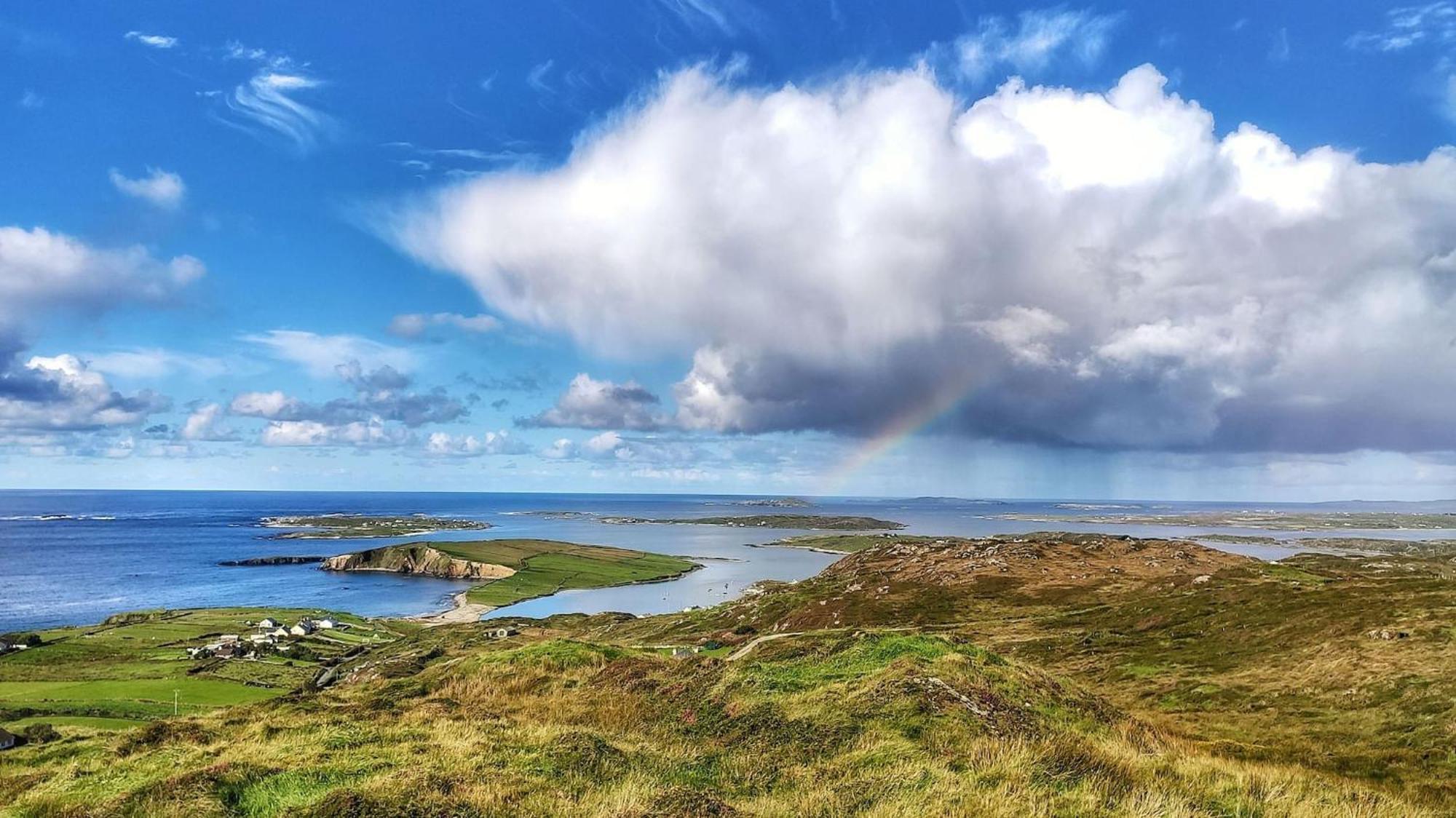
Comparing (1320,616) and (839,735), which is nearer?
(839,735)

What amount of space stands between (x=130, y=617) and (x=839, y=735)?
140m

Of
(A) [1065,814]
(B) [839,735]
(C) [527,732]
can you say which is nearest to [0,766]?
(C) [527,732]

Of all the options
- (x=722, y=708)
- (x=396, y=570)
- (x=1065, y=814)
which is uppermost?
(x=1065, y=814)

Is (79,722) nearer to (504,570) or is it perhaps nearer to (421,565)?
(504,570)

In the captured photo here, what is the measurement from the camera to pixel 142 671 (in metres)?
74.7

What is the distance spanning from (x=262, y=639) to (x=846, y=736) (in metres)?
99.8

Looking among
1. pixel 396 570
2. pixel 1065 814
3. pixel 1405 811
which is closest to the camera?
pixel 1065 814

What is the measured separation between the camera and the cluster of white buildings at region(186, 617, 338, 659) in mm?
84250

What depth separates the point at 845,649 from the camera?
948 inches

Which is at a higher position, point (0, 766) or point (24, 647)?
point (0, 766)

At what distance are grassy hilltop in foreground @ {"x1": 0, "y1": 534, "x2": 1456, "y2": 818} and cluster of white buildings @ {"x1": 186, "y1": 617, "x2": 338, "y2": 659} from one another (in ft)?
180

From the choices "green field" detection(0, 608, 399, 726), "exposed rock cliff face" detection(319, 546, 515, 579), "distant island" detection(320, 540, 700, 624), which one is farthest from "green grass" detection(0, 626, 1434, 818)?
"exposed rock cliff face" detection(319, 546, 515, 579)

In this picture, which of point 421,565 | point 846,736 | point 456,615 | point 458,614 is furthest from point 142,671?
point 421,565

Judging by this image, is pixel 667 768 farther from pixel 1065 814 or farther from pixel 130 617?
pixel 130 617
